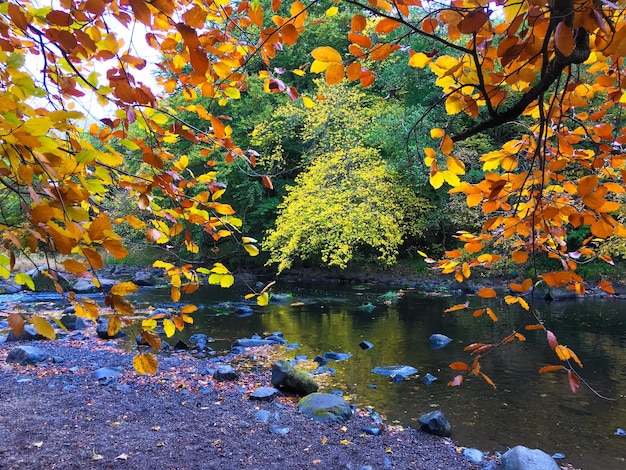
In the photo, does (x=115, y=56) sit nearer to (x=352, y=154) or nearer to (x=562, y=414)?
(x=562, y=414)

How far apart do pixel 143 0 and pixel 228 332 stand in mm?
9712

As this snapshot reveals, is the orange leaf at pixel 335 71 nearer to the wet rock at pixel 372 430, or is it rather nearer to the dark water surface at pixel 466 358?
the dark water surface at pixel 466 358

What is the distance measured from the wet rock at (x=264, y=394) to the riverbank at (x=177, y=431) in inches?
3.6

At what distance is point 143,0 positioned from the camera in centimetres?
113

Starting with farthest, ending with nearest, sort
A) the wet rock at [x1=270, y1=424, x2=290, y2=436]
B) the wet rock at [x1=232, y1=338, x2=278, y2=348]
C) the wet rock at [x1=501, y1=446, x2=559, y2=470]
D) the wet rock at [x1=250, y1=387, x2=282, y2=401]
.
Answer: the wet rock at [x1=232, y1=338, x2=278, y2=348] → the wet rock at [x1=250, y1=387, x2=282, y2=401] → the wet rock at [x1=270, y1=424, x2=290, y2=436] → the wet rock at [x1=501, y1=446, x2=559, y2=470]

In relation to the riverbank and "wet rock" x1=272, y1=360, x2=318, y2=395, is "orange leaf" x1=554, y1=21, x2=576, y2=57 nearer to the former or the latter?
the riverbank

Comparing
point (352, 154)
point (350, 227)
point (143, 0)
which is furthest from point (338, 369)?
point (352, 154)

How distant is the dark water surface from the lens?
5.34 meters

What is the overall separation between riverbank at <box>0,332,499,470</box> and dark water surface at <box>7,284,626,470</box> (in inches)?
32.2

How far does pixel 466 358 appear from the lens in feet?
25.7

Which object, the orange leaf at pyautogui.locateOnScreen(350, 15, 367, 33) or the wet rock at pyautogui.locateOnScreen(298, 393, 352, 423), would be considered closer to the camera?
the orange leaf at pyautogui.locateOnScreen(350, 15, 367, 33)

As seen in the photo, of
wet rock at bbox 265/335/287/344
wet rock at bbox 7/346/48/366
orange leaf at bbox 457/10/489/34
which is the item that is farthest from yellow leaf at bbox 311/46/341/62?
wet rock at bbox 265/335/287/344

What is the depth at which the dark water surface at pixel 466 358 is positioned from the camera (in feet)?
17.5

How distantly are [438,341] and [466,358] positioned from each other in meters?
1.20
